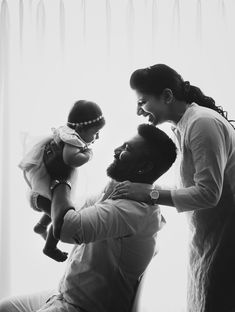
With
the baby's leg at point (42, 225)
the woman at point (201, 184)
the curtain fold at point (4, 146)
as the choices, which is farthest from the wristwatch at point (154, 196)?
the curtain fold at point (4, 146)

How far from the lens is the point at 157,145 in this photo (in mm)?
1297

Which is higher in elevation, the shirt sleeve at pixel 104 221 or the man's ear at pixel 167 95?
the man's ear at pixel 167 95

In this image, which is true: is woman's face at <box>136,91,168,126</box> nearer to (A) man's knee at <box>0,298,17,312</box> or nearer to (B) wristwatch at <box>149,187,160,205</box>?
(B) wristwatch at <box>149,187,160,205</box>

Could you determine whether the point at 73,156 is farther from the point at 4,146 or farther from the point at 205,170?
the point at 4,146

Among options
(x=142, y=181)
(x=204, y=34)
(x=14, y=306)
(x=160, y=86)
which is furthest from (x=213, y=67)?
(x=14, y=306)

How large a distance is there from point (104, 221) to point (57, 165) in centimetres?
33

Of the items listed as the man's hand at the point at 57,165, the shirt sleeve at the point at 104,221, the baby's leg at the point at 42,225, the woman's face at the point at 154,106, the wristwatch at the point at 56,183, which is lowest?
the baby's leg at the point at 42,225

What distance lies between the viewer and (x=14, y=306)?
4.78ft

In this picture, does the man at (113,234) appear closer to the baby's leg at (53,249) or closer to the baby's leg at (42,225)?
the baby's leg at (53,249)

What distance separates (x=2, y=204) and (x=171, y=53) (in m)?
1.27

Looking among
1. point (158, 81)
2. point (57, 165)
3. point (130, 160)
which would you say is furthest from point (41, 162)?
point (158, 81)

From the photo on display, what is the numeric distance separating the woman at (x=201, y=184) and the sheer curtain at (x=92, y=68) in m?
0.82

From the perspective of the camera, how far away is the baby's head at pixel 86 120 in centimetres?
158

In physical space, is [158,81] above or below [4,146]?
above
